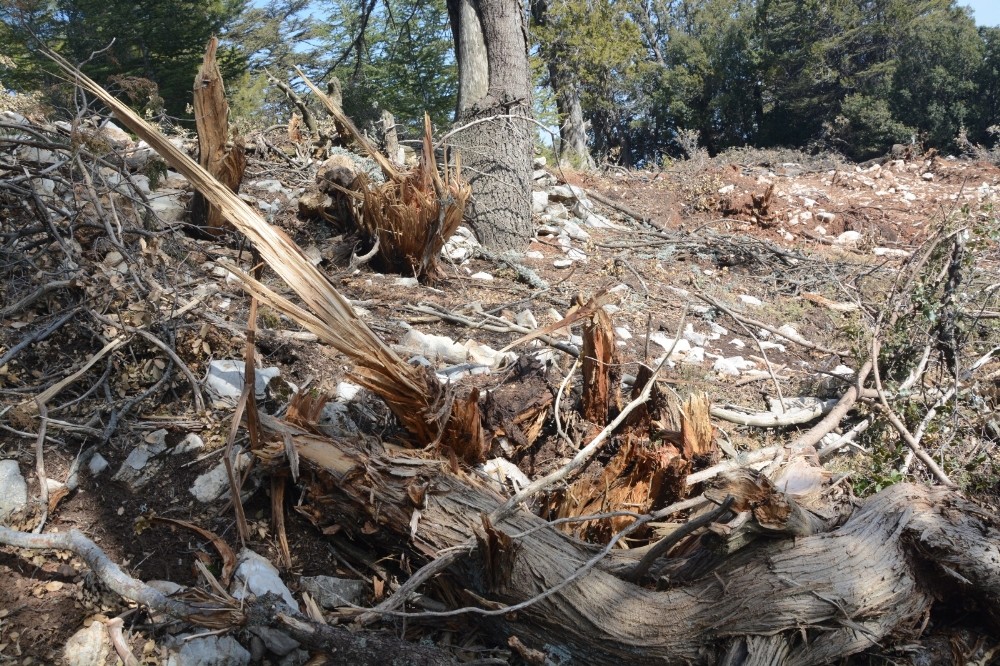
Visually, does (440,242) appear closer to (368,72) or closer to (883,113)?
(368,72)

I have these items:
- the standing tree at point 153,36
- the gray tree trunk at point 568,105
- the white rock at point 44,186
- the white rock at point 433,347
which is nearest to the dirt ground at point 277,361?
the white rock at point 433,347

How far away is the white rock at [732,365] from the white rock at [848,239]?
4.25m

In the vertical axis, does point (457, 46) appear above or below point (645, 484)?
above

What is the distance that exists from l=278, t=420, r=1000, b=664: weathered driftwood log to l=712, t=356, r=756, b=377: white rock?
6.07 feet

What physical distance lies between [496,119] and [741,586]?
14.2 feet

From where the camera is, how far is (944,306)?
3.53 metres

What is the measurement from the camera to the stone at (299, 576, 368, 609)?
206 cm

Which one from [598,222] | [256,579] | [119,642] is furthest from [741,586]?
[598,222]

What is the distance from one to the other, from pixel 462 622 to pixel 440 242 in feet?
9.06

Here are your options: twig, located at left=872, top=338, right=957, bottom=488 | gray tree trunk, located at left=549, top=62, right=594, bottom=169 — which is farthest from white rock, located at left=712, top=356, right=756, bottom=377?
gray tree trunk, located at left=549, top=62, right=594, bottom=169

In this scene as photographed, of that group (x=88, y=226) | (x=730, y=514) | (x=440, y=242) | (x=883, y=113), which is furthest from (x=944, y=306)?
(x=883, y=113)

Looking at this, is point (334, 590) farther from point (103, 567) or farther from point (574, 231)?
point (574, 231)

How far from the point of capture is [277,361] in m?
2.99

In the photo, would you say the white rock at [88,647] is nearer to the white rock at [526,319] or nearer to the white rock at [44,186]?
the white rock at [44,186]
